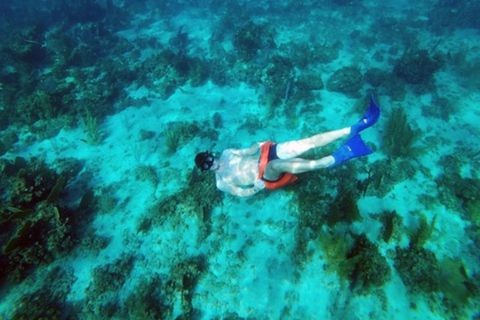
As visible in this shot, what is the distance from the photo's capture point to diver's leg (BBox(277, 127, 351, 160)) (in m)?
5.77

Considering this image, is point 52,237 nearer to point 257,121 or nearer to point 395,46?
point 257,121

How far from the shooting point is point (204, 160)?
5305mm

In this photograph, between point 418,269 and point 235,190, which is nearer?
point 418,269

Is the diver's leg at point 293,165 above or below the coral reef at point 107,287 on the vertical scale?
above

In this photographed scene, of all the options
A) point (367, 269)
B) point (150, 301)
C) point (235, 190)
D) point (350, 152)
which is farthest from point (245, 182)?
point (150, 301)

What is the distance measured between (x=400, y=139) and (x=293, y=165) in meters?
4.51

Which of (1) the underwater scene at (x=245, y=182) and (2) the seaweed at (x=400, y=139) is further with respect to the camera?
(2) the seaweed at (x=400, y=139)

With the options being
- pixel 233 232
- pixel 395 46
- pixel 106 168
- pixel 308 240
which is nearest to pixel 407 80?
pixel 395 46

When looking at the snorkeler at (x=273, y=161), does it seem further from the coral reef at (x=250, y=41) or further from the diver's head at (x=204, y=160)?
the coral reef at (x=250, y=41)

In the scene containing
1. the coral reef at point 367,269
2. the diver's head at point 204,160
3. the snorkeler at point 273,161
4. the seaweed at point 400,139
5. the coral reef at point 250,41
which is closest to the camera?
the coral reef at point 367,269

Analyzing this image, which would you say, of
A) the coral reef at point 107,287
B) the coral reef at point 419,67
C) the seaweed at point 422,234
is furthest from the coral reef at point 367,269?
the coral reef at point 419,67

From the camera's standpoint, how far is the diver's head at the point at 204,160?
5230mm

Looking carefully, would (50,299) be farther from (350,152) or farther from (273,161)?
(350,152)

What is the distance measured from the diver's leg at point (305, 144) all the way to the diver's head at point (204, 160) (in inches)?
66.0
